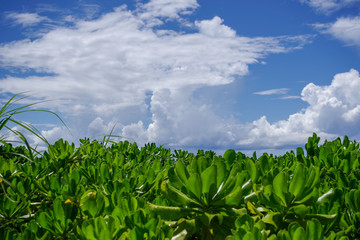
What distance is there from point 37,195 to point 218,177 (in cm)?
173

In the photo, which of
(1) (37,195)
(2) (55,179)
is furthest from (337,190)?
(1) (37,195)

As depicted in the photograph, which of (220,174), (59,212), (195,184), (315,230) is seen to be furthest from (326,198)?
(59,212)

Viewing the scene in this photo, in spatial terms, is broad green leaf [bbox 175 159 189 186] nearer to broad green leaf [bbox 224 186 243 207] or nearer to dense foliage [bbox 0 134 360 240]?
dense foliage [bbox 0 134 360 240]

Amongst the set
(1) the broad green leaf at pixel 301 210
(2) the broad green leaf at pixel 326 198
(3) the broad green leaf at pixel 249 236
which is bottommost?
(3) the broad green leaf at pixel 249 236

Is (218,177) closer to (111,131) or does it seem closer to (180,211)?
(180,211)

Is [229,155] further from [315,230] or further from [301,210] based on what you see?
[315,230]

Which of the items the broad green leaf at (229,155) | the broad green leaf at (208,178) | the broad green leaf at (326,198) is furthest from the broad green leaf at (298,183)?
the broad green leaf at (229,155)

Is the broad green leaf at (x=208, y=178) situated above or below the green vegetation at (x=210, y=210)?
above

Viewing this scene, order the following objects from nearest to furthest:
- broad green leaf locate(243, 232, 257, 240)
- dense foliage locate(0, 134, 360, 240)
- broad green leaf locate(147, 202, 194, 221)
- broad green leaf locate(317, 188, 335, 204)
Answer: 1. broad green leaf locate(243, 232, 257, 240)
2. dense foliage locate(0, 134, 360, 240)
3. broad green leaf locate(147, 202, 194, 221)
4. broad green leaf locate(317, 188, 335, 204)

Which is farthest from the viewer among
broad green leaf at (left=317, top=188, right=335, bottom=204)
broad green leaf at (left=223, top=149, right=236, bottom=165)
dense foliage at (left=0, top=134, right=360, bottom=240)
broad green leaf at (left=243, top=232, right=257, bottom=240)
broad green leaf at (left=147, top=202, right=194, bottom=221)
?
broad green leaf at (left=223, top=149, right=236, bottom=165)

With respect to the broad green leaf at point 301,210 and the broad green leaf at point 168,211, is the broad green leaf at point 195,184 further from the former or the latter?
the broad green leaf at point 301,210

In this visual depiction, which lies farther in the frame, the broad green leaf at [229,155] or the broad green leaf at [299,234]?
the broad green leaf at [229,155]

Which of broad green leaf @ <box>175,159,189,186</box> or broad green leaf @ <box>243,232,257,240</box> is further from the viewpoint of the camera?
broad green leaf @ <box>175,159,189,186</box>

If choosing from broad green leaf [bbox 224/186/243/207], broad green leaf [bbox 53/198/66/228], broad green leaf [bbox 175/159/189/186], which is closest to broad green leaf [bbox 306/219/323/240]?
broad green leaf [bbox 224/186/243/207]
